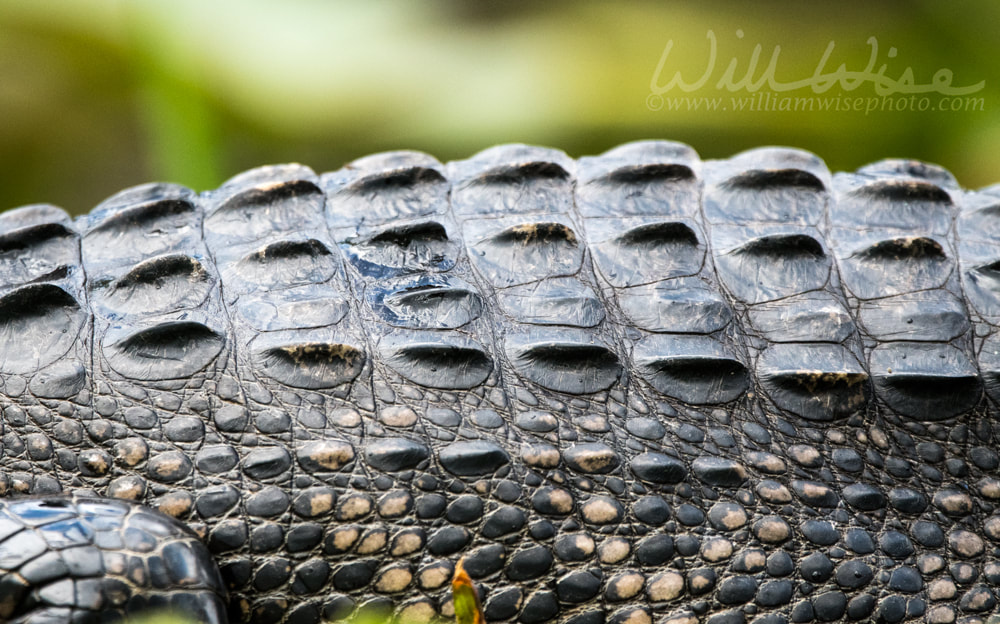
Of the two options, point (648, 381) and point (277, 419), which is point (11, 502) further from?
point (648, 381)

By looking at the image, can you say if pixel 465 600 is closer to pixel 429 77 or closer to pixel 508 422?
pixel 508 422

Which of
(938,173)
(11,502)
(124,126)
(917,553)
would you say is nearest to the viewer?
(11,502)

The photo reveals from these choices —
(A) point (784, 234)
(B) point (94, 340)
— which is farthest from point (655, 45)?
(B) point (94, 340)

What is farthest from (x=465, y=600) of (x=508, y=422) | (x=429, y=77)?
(x=429, y=77)

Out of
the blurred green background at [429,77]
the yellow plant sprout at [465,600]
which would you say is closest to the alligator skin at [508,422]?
the yellow plant sprout at [465,600]

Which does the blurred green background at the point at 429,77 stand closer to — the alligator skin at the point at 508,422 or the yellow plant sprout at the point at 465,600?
the alligator skin at the point at 508,422

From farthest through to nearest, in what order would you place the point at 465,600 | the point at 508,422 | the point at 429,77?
the point at 429,77 < the point at 508,422 < the point at 465,600

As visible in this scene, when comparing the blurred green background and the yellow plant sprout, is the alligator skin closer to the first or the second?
the yellow plant sprout
